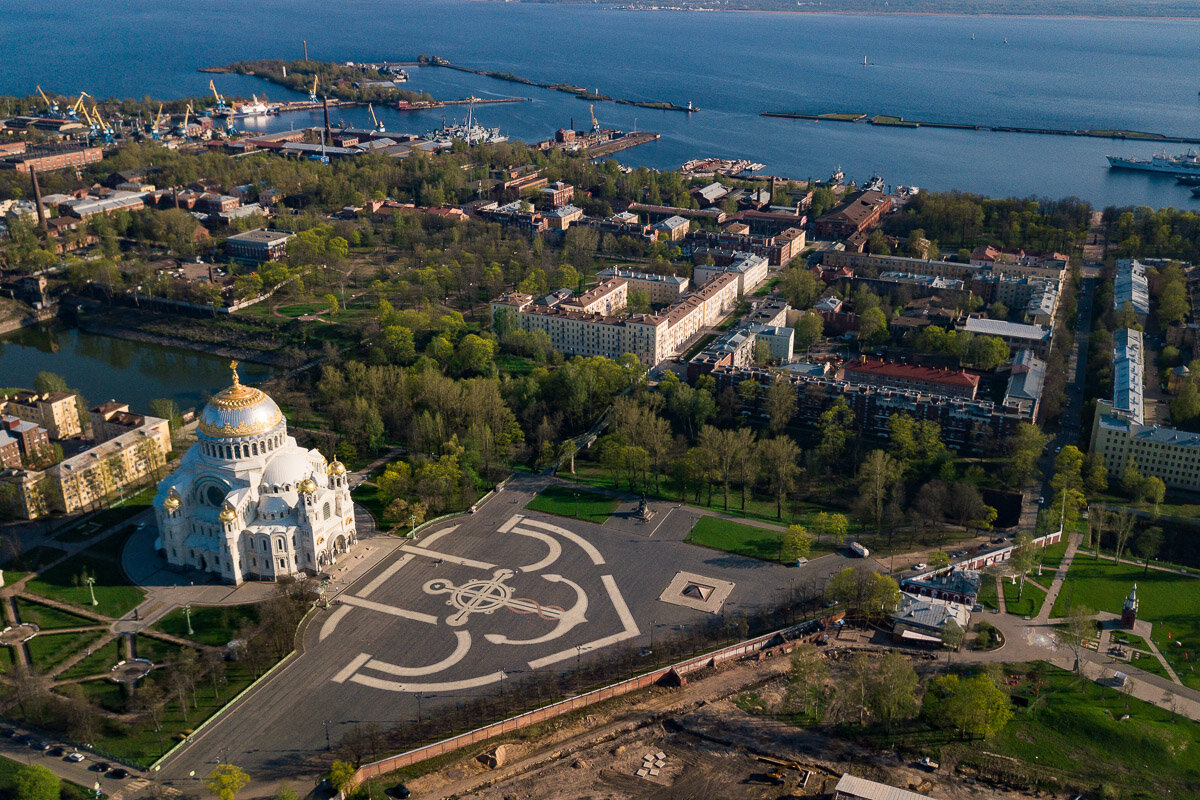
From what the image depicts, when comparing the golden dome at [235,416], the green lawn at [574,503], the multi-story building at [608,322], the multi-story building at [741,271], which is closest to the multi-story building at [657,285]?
the multi-story building at [741,271]

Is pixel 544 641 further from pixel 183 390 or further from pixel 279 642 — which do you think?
pixel 183 390

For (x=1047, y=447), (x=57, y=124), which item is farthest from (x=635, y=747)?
(x=57, y=124)

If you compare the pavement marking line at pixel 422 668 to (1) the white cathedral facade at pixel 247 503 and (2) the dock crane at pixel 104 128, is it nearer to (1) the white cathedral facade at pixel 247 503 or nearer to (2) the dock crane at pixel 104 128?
(1) the white cathedral facade at pixel 247 503

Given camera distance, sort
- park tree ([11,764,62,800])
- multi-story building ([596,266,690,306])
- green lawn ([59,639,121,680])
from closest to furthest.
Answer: park tree ([11,764,62,800]) < green lawn ([59,639,121,680]) < multi-story building ([596,266,690,306])

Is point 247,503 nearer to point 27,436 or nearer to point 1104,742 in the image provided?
point 27,436

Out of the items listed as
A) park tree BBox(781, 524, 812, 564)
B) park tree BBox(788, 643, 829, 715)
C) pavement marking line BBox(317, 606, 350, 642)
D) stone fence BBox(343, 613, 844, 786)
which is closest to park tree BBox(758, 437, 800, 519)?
park tree BBox(781, 524, 812, 564)

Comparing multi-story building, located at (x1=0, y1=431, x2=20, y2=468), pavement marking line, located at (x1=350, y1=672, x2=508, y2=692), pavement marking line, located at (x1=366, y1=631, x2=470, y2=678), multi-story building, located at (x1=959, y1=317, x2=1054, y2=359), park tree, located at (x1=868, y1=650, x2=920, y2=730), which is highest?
multi-story building, located at (x1=959, y1=317, x2=1054, y2=359)

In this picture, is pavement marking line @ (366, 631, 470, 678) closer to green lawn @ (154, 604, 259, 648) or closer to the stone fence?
the stone fence
